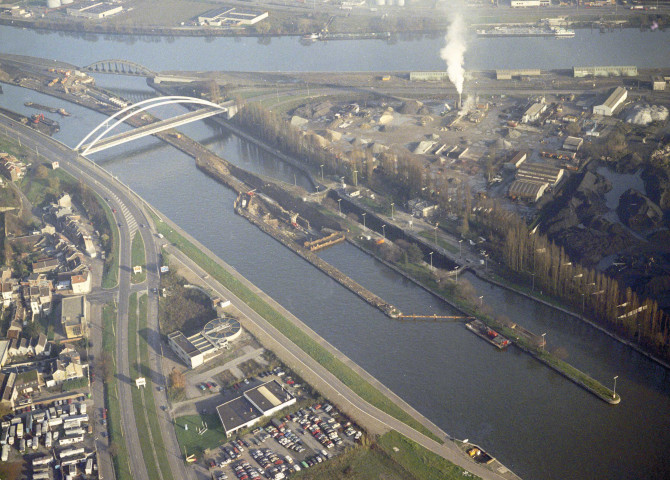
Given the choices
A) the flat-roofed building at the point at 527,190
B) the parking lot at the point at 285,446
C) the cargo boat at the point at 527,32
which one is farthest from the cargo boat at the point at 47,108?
the parking lot at the point at 285,446

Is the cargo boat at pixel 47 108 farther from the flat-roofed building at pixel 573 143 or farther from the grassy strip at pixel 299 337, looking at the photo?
the flat-roofed building at pixel 573 143

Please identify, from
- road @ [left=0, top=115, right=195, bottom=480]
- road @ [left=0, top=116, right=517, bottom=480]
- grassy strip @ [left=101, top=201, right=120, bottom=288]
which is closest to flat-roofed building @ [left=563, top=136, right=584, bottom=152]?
road @ [left=0, top=116, right=517, bottom=480]

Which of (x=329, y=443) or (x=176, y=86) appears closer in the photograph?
(x=329, y=443)

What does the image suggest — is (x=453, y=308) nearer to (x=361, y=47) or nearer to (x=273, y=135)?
(x=273, y=135)

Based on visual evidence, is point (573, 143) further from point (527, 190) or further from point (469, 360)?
point (469, 360)

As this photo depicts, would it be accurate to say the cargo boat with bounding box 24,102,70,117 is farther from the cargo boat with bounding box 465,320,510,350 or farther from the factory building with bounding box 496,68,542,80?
the cargo boat with bounding box 465,320,510,350

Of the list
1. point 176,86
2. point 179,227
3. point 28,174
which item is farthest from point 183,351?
point 176,86
